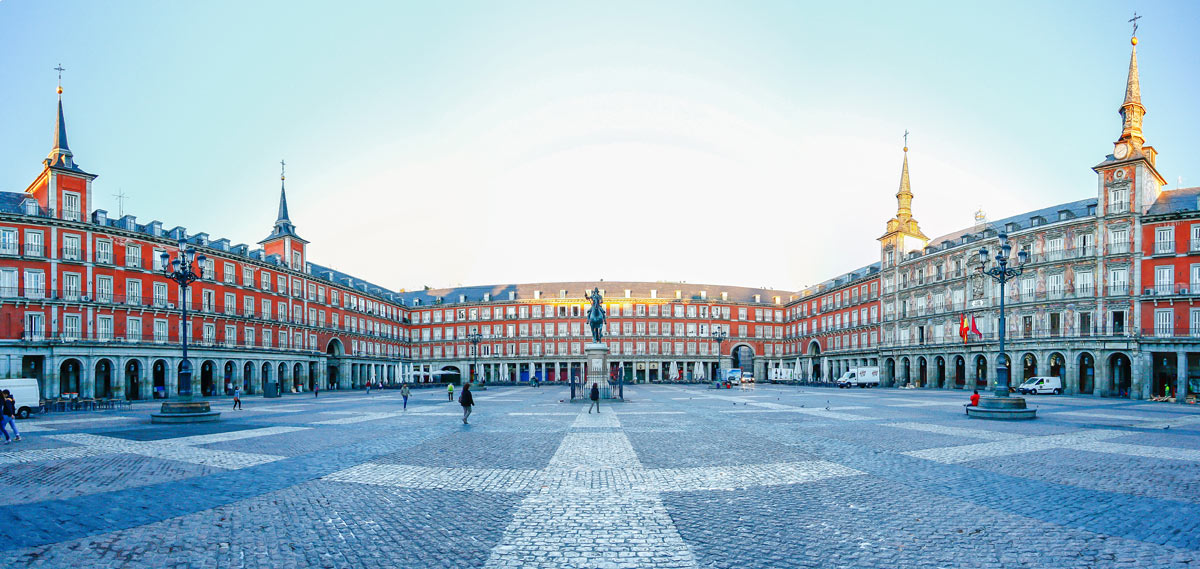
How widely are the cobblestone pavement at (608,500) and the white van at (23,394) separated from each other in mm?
12182

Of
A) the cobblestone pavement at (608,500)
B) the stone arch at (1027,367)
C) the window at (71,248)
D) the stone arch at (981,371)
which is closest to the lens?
the cobblestone pavement at (608,500)

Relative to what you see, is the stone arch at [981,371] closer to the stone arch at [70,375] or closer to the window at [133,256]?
the window at [133,256]

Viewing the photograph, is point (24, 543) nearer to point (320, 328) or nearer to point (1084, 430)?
point (1084, 430)

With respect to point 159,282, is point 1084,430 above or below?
below

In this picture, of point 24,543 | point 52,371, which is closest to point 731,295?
point 52,371

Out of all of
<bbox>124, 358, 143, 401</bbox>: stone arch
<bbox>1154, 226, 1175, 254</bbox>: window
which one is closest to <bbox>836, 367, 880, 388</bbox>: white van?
<bbox>1154, 226, 1175, 254</bbox>: window

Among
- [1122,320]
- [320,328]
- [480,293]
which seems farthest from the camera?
[480,293]

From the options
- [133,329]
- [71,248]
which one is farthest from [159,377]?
[71,248]

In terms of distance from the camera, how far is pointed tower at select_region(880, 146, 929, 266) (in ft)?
201

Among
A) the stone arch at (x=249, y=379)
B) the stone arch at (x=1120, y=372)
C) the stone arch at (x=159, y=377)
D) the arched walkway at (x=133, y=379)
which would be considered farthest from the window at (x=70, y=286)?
the stone arch at (x=1120, y=372)

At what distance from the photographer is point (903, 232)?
61156mm

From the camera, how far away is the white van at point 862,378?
5834cm

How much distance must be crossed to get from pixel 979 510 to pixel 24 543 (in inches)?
469

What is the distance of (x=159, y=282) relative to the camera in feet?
143
